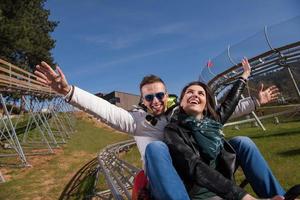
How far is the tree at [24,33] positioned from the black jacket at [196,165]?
24.1 meters

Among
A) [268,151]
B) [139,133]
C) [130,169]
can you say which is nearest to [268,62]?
[268,151]

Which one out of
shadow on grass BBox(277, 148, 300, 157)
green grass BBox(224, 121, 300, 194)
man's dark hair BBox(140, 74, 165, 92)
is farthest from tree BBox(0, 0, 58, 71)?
man's dark hair BBox(140, 74, 165, 92)

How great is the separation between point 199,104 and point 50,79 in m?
1.40

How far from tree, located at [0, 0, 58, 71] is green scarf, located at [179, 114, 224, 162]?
24116mm

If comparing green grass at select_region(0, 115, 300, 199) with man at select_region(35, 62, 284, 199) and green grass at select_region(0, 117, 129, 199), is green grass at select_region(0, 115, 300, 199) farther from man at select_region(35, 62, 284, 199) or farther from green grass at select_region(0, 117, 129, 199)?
man at select_region(35, 62, 284, 199)

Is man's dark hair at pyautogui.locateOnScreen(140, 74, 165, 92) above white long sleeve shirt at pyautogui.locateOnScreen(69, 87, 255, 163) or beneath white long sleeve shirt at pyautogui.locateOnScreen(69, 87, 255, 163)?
→ above

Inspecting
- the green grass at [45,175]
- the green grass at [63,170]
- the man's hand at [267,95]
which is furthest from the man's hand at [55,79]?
the green grass at [45,175]

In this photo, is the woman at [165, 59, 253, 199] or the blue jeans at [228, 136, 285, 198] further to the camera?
the blue jeans at [228, 136, 285, 198]

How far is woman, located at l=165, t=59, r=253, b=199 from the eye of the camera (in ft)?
10.6

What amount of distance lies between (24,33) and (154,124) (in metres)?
25.6

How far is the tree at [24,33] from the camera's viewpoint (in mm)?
26922

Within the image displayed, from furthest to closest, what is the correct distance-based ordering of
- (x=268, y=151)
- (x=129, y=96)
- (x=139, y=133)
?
(x=129, y=96) → (x=268, y=151) → (x=139, y=133)

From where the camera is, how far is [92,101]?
3947mm

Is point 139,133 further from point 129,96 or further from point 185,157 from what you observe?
point 129,96
